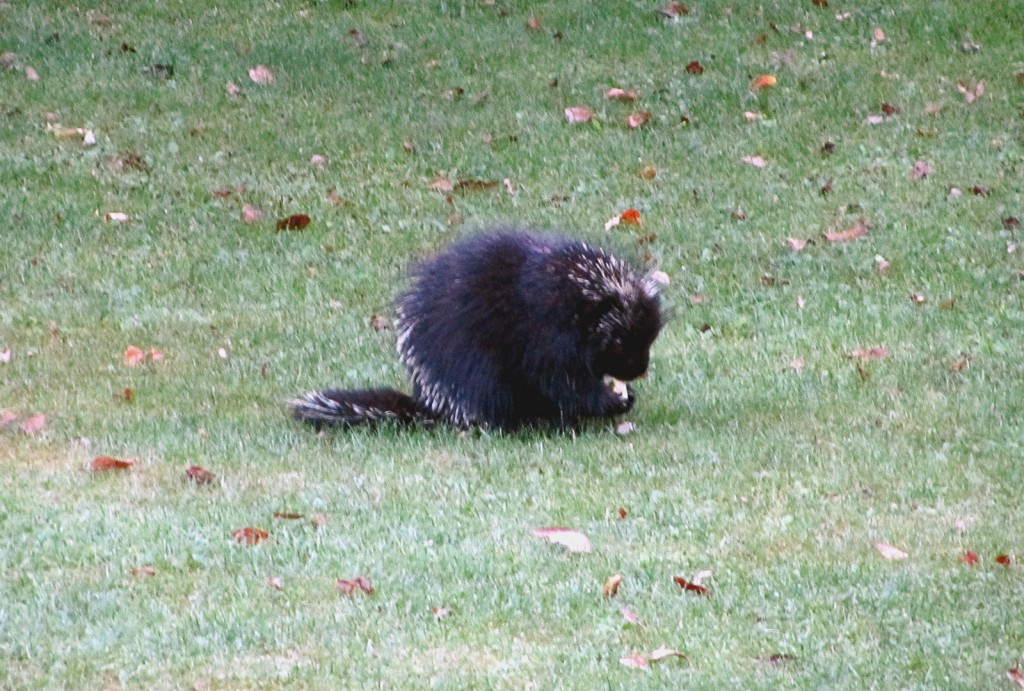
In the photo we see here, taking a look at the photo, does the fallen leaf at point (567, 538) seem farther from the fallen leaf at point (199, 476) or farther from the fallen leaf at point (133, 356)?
the fallen leaf at point (133, 356)

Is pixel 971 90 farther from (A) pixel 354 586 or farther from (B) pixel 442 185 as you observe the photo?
(A) pixel 354 586

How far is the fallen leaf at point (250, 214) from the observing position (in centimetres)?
1191

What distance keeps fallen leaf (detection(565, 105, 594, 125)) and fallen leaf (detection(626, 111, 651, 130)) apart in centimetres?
36

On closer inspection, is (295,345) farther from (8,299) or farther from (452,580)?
(452,580)

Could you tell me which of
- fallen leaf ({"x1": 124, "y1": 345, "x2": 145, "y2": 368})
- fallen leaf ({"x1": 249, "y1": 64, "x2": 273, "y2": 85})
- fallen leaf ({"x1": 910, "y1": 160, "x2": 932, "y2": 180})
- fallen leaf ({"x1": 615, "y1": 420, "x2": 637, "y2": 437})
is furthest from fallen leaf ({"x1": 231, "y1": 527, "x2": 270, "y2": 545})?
fallen leaf ({"x1": 249, "y1": 64, "x2": 273, "y2": 85})

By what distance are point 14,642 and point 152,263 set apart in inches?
252

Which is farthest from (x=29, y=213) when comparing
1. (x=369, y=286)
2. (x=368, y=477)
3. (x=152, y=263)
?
(x=368, y=477)

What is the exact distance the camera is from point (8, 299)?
1043 cm

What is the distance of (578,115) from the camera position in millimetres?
13812

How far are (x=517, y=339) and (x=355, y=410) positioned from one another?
903 millimetres

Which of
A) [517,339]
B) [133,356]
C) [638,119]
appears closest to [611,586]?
[517,339]

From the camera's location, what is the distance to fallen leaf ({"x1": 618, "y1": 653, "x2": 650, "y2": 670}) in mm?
4879

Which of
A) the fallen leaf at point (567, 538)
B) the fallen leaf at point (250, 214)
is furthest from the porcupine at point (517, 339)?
the fallen leaf at point (250, 214)

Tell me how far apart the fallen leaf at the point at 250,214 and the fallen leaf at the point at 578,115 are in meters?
3.18
